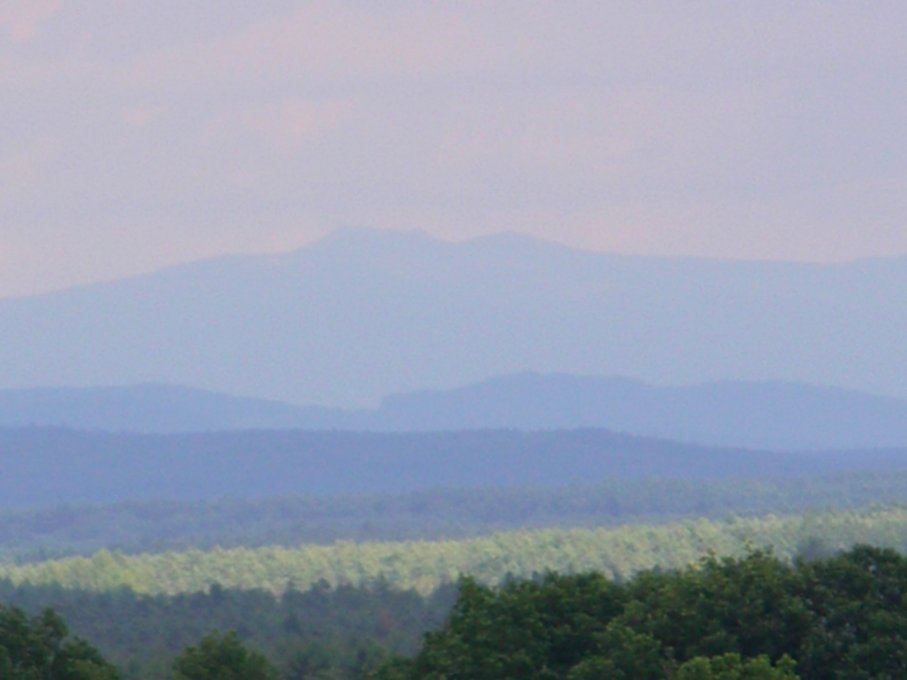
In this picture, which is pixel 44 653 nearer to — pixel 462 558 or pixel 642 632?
pixel 642 632

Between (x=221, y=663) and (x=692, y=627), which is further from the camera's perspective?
(x=221, y=663)

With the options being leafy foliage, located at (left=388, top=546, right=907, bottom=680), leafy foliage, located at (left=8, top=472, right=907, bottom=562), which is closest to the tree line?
leafy foliage, located at (left=388, top=546, right=907, bottom=680)

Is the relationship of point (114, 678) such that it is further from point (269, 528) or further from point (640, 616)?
point (269, 528)

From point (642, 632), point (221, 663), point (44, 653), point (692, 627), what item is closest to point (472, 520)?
point (221, 663)

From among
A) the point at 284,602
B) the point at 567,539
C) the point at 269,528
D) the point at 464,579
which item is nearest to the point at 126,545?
the point at 269,528

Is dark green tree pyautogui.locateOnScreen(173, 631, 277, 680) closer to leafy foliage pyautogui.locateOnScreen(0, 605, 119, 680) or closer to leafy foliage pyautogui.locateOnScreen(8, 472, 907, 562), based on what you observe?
leafy foliage pyautogui.locateOnScreen(0, 605, 119, 680)

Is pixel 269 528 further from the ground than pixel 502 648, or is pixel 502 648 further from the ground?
pixel 269 528

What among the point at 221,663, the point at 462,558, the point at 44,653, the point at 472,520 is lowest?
the point at 221,663

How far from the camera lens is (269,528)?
182375 millimetres

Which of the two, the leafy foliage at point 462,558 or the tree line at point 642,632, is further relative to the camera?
the leafy foliage at point 462,558

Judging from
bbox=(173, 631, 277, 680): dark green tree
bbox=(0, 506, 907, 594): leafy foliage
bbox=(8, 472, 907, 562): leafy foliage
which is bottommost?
bbox=(173, 631, 277, 680): dark green tree

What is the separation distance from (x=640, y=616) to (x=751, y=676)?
701 cm

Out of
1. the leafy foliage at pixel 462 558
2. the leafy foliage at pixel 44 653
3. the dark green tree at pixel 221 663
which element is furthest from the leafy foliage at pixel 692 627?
the leafy foliage at pixel 462 558

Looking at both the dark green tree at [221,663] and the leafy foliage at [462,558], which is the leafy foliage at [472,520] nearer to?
the leafy foliage at [462,558]
